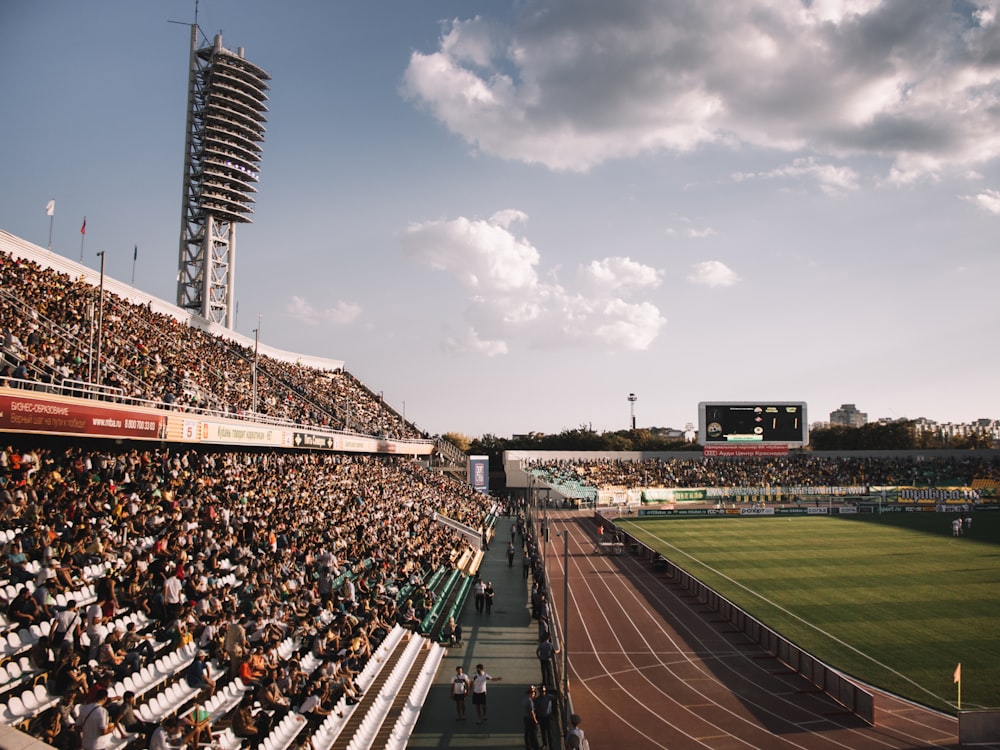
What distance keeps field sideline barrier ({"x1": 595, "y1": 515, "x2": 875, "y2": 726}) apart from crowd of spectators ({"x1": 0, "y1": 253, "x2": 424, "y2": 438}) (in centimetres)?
1998

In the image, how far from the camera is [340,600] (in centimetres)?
2022

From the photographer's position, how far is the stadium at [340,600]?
42.5 feet

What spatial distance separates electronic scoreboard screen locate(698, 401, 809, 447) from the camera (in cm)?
7138

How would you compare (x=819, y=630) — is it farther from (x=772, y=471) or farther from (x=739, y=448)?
(x=772, y=471)

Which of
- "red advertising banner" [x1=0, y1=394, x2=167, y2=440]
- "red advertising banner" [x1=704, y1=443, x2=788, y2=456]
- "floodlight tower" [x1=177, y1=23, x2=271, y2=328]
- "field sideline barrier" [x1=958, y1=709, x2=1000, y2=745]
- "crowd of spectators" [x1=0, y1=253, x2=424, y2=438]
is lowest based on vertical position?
"field sideline barrier" [x1=958, y1=709, x2=1000, y2=745]

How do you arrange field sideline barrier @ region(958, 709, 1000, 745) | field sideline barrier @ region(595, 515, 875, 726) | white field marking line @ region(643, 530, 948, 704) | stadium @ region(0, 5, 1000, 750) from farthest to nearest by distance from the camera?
white field marking line @ region(643, 530, 948, 704) → field sideline barrier @ region(595, 515, 875, 726) → field sideline barrier @ region(958, 709, 1000, 745) → stadium @ region(0, 5, 1000, 750)

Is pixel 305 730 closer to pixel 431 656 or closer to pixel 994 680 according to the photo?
pixel 431 656

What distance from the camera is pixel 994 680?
66.4ft

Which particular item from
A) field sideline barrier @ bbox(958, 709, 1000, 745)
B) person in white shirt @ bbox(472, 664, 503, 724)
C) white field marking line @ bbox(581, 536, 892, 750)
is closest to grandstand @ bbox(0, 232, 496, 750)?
person in white shirt @ bbox(472, 664, 503, 724)

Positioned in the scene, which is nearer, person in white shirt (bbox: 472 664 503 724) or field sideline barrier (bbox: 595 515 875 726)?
person in white shirt (bbox: 472 664 503 724)

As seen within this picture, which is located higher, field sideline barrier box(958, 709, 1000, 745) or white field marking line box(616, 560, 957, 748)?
field sideline barrier box(958, 709, 1000, 745)

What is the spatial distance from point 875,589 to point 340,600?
2363 centimetres

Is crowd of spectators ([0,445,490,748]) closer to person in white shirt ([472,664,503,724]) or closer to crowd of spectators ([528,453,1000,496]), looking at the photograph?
person in white shirt ([472,664,503,724])

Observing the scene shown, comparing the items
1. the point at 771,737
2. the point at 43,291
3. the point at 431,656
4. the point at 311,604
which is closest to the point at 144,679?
the point at 311,604
